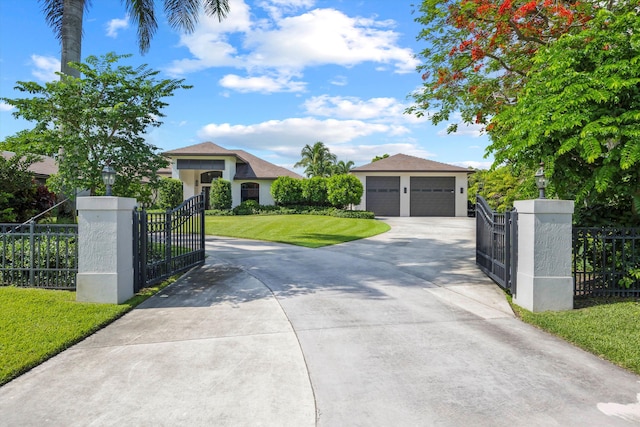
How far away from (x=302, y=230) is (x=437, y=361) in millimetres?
15741

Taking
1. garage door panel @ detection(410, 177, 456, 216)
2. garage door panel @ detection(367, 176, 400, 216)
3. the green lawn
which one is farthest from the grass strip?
garage door panel @ detection(410, 177, 456, 216)

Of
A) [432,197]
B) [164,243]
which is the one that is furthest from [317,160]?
[164,243]

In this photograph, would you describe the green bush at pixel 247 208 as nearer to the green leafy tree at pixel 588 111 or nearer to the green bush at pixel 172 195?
the green bush at pixel 172 195

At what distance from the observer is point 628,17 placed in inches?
235

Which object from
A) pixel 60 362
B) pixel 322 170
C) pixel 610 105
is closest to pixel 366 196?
pixel 322 170

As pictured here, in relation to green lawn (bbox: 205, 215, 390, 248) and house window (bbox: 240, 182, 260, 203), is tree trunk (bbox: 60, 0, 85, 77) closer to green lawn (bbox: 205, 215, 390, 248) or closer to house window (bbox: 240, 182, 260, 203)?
green lawn (bbox: 205, 215, 390, 248)

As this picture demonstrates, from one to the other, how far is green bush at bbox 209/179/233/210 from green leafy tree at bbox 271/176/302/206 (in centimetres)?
364

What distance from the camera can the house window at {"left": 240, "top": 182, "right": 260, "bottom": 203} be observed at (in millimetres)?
33812

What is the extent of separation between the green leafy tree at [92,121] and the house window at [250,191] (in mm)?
24586

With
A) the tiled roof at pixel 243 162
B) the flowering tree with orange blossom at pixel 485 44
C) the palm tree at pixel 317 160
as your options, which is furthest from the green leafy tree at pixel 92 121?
the palm tree at pixel 317 160

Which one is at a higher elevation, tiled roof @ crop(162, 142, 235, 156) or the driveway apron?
tiled roof @ crop(162, 142, 235, 156)

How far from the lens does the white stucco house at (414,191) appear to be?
107 feet

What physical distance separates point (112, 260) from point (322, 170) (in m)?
41.2

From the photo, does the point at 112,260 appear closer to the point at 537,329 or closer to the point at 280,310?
the point at 280,310
